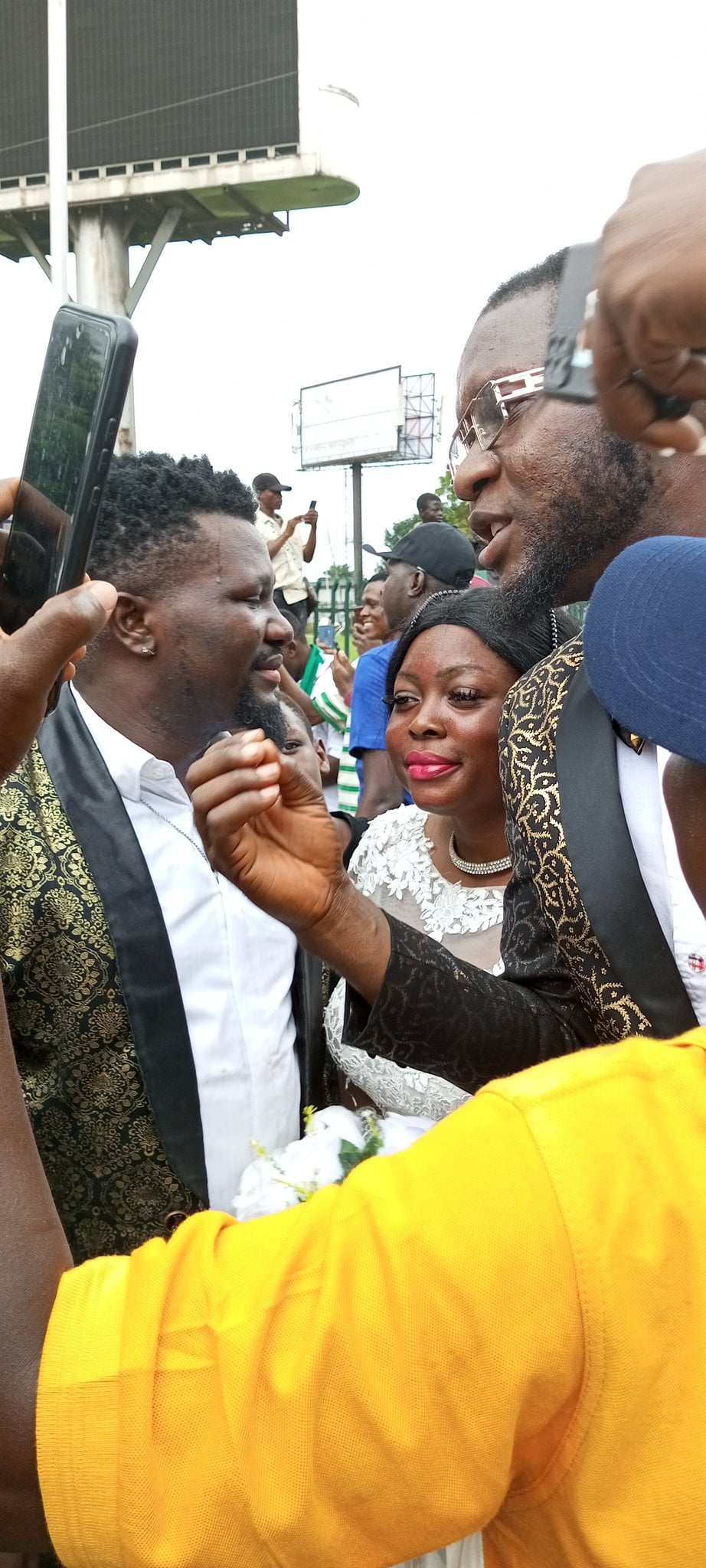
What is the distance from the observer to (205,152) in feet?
64.5

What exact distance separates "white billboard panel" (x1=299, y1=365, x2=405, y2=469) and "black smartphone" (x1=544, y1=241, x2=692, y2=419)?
1371 inches

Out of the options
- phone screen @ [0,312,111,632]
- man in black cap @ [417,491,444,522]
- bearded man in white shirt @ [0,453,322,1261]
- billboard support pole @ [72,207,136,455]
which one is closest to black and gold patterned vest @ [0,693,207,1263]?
bearded man in white shirt @ [0,453,322,1261]

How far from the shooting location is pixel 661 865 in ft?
5.32

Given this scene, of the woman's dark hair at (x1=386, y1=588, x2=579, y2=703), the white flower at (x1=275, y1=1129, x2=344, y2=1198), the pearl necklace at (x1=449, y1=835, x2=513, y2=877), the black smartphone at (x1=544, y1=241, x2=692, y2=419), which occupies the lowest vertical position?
the white flower at (x1=275, y1=1129, x2=344, y2=1198)

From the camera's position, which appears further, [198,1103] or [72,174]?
[72,174]

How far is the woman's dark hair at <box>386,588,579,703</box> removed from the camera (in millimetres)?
3164

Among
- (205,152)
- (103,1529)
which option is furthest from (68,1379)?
(205,152)

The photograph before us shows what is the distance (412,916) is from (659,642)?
208 centimetres

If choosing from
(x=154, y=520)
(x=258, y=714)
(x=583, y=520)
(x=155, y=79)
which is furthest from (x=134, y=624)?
(x=155, y=79)

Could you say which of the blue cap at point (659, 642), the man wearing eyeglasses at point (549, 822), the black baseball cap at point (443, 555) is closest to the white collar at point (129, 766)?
the man wearing eyeglasses at point (549, 822)

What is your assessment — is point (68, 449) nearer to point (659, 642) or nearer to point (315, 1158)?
point (659, 642)

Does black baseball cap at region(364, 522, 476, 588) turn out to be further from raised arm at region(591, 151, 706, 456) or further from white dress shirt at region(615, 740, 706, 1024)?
raised arm at region(591, 151, 706, 456)

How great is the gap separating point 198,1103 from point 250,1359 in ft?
4.79

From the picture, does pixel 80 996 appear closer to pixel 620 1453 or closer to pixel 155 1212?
pixel 155 1212
